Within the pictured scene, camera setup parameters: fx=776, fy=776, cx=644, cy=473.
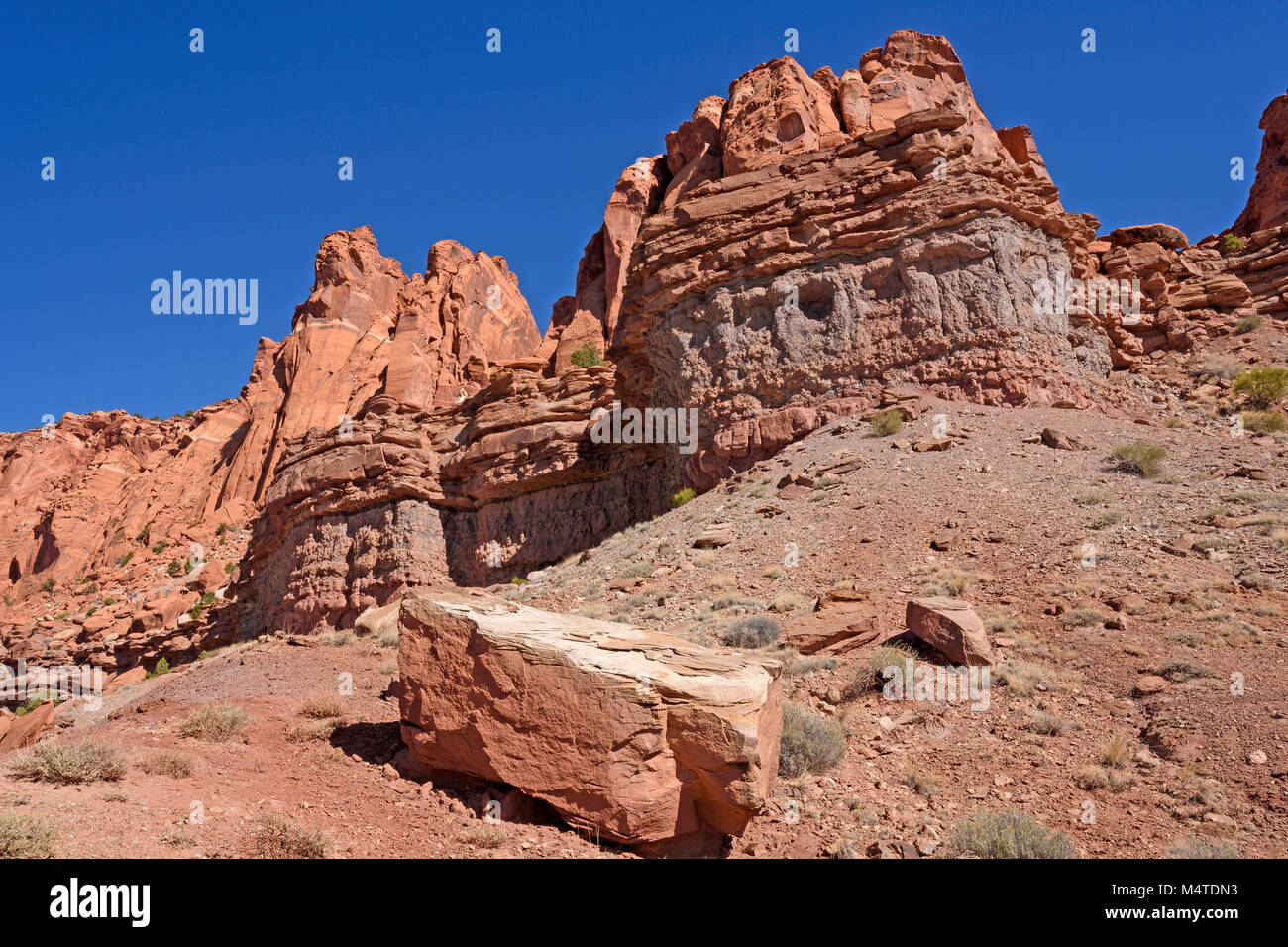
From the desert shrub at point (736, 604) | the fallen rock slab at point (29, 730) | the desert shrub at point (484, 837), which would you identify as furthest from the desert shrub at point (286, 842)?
the desert shrub at point (736, 604)

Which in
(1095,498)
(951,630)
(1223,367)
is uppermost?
(1223,367)

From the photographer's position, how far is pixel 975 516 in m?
13.0

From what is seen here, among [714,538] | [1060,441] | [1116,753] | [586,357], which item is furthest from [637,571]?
[586,357]

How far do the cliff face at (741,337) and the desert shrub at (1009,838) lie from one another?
49.0 feet

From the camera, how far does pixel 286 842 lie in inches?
182

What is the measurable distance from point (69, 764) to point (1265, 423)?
23.6 metres

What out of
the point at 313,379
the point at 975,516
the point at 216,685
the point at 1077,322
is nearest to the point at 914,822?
the point at 975,516

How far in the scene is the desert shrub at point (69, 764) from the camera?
5.21 metres

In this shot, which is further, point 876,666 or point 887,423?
point 887,423

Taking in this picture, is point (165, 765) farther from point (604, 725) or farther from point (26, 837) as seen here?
point (604, 725)

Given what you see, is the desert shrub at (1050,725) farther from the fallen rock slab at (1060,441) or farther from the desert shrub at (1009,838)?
the fallen rock slab at (1060,441)

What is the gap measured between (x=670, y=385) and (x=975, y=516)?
39.6 feet

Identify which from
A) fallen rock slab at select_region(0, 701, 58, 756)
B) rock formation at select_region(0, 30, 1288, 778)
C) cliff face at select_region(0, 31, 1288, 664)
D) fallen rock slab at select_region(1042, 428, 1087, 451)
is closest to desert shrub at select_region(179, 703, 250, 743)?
fallen rock slab at select_region(0, 701, 58, 756)
